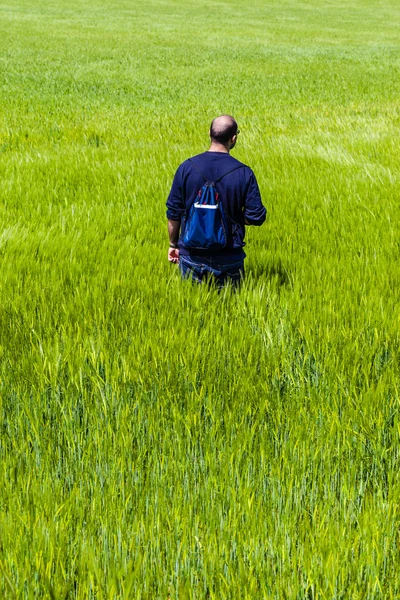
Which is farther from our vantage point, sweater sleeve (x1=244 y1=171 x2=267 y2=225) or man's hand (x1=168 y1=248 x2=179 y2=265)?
man's hand (x1=168 y1=248 x2=179 y2=265)

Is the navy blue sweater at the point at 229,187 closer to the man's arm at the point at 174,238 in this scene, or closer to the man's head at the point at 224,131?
the man's head at the point at 224,131

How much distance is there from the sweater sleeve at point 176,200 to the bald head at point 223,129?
1.11 feet

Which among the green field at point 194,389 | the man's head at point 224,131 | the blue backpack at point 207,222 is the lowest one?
the green field at point 194,389

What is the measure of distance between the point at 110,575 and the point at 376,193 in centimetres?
562

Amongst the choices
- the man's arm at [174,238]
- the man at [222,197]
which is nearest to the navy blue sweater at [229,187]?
the man at [222,197]

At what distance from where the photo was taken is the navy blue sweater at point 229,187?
3840 millimetres

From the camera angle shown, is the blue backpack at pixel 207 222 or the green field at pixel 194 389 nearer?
the green field at pixel 194 389

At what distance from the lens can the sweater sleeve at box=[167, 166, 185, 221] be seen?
396 centimetres

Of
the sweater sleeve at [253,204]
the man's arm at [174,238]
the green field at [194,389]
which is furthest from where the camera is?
the man's arm at [174,238]


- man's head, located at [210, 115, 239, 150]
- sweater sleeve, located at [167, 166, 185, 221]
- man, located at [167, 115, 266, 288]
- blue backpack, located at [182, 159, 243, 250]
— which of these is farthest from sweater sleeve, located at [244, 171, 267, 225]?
sweater sleeve, located at [167, 166, 185, 221]

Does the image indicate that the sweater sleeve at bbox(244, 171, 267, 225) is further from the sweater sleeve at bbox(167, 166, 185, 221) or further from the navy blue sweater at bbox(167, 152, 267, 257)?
the sweater sleeve at bbox(167, 166, 185, 221)

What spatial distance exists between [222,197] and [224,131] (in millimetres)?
411

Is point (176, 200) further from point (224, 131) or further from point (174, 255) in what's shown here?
point (224, 131)

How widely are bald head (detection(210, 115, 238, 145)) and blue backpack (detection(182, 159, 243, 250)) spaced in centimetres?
20
